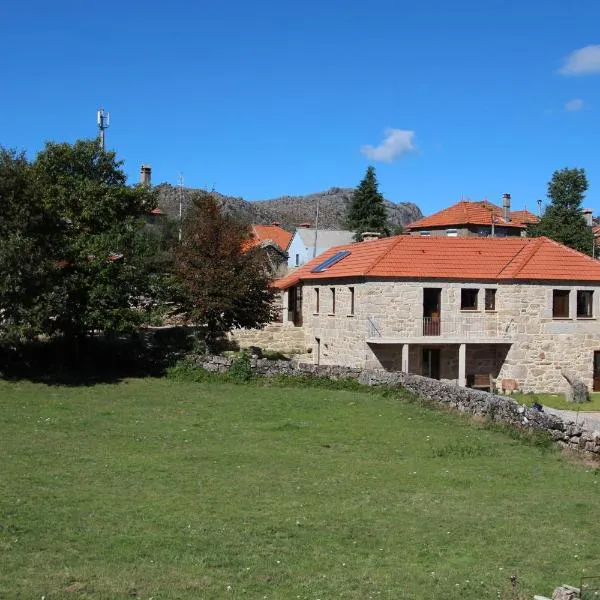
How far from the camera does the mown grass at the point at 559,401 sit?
28.8 meters

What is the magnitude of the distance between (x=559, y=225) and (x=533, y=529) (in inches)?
1661

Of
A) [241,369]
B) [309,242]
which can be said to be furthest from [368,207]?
[241,369]

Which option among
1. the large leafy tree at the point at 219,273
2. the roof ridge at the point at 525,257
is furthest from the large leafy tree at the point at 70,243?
the roof ridge at the point at 525,257

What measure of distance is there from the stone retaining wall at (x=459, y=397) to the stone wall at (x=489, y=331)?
15.3 ft

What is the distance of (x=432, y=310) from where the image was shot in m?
32.4

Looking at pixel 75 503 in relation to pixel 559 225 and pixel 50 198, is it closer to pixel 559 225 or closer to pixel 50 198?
pixel 50 198

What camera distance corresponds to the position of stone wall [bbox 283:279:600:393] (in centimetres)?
3158

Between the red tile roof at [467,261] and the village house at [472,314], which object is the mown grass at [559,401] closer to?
the village house at [472,314]

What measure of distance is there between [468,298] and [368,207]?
33753mm

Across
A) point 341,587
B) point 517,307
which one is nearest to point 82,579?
point 341,587

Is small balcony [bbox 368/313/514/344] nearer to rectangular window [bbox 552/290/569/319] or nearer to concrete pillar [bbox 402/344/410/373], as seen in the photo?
concrete pillar [bbox 402/344/410/373]

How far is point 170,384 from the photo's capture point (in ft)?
89.0

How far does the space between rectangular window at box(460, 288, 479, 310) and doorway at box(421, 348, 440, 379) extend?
2.30 metres

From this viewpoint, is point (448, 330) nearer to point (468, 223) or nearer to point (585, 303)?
point (585, 303)
